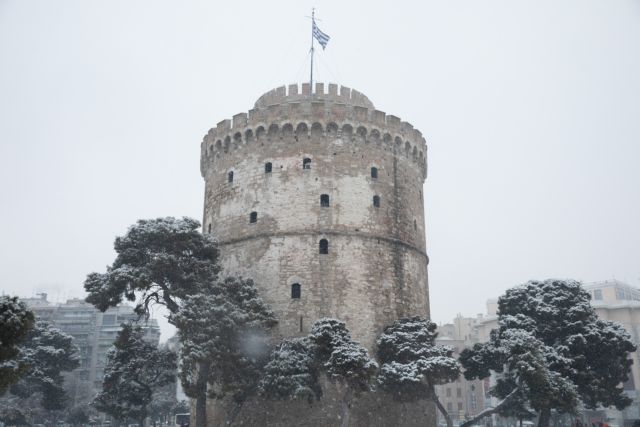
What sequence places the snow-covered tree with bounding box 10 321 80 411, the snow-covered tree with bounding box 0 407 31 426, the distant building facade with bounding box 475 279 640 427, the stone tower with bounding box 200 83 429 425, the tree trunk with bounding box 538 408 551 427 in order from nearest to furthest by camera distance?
the tree trunk with bounding box 538 408 551 427
the stone tower with bounding box 200 83 429 425
the snow-covered tree with bounding box 0 407 31 426
the snow-covered tree with bounding box 10 321 80 411
the distant building facade with bounding box 475 279 640 427

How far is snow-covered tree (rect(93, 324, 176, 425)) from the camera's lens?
83.4 feet

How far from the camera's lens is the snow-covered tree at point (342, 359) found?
20.5 m

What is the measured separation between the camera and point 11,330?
12117 millimetres

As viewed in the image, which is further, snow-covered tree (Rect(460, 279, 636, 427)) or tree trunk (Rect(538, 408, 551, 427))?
tree trunk (Rect(538, 408, 551, 427))

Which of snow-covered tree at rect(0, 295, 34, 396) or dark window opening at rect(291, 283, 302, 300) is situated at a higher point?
dark window opening at rect(291, 283, 302, 300)

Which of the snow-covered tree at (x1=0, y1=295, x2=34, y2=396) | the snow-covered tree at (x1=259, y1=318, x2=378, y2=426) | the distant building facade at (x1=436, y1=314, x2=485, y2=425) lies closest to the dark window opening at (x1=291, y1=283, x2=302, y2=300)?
the snow-covered tree at (x1=259, y1=318, x2=378, y2=426)

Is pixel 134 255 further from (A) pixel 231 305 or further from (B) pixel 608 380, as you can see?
(B) pixel 608 380

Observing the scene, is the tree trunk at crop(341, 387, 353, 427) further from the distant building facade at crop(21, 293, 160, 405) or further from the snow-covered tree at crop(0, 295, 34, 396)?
the distant building facade at crop(21, 293, 160, 405)

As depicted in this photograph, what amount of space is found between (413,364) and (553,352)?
5.84 metres

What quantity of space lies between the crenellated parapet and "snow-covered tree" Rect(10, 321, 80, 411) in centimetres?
1774

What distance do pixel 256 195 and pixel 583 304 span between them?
1512cm

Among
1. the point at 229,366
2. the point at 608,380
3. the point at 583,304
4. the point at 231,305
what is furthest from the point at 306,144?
the point at 608,380

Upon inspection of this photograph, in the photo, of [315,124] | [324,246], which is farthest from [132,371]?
[315,124]

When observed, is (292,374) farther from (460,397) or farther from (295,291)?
(460,397)
